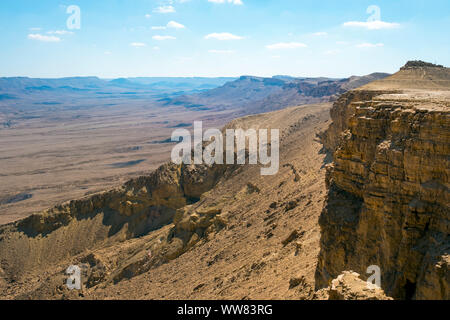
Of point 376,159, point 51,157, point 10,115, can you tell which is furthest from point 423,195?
point 10,115

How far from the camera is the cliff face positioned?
7.50 meters

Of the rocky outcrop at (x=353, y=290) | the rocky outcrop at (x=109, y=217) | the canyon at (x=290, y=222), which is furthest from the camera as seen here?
the rocky outcrop at (x=109, y=217)

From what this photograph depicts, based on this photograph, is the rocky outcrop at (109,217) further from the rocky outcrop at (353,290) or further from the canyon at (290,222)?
the rocky outcrop at (353,290)

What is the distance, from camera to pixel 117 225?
1201 inches

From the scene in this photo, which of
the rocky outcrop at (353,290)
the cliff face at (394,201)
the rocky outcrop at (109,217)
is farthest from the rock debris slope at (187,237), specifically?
the rocky outcrop at (353,290)

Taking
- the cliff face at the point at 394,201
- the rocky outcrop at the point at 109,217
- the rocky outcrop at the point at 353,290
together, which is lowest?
the rocky outcrop at the point at 109,217

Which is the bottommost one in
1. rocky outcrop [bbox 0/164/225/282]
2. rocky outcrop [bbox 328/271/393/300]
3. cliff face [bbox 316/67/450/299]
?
rocky outcrop [bbox 0/164/225/282]

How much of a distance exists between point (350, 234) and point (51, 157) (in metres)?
90.2

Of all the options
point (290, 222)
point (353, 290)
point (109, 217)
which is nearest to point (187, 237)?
point (290, 222)

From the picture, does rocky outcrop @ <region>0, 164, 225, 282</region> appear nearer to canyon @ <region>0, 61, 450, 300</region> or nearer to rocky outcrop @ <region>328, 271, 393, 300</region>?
canyon @ <region>0, 61, 450, 300</region>

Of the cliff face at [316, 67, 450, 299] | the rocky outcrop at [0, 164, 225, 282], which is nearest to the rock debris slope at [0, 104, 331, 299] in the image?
the rocky outcrop at [0, 164, 225, 282]

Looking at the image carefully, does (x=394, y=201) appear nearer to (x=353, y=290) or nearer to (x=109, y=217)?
(x=353, y=290)

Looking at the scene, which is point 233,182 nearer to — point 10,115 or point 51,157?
point 51,157

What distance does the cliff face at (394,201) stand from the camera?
750 cm
